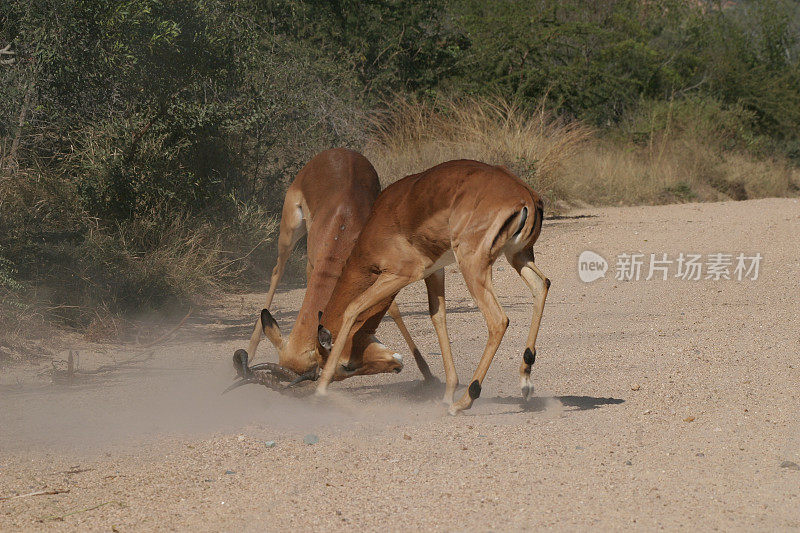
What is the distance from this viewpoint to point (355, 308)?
641 cm

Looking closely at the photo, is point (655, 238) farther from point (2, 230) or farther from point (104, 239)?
point (2, 230)

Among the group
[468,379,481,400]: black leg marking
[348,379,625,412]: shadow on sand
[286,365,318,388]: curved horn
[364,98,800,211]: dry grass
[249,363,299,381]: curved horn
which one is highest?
[249,363,299,381]: curved horn

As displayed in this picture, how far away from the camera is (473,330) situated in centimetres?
966

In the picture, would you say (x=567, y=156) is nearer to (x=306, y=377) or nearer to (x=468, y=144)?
(x=468, y=144)

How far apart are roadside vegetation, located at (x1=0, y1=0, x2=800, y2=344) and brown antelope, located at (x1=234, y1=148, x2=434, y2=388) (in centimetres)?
261

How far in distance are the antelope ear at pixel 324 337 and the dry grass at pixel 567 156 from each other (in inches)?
397

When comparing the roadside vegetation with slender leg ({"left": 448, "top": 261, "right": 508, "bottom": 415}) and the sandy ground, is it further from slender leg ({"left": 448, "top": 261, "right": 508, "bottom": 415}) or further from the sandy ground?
slender leg ({"left": 448, "top": 261, "right": 508, "bottom": 415})

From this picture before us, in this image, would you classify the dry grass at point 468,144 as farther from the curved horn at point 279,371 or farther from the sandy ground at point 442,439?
the curved horn at point 279,371

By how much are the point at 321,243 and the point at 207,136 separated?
526cm

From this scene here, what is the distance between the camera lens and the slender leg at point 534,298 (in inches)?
251

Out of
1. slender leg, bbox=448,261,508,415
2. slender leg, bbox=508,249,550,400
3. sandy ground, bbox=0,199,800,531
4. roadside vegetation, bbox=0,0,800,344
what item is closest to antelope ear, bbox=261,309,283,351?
sandy ground, bbox=0,199,800,531

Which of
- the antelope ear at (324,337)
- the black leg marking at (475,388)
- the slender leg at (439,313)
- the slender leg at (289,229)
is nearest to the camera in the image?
the black leg marking at (475,388)

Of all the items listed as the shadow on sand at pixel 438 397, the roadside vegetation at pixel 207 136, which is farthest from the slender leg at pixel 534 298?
the roadside vegetation at pixel 207 136

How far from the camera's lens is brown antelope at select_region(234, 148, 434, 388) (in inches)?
256
